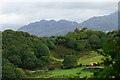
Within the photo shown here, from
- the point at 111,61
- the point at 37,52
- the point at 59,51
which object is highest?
the point at 111,61

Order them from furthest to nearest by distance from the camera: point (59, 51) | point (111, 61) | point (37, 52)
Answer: point (59, 51), point (37, 52), point (111, 61)

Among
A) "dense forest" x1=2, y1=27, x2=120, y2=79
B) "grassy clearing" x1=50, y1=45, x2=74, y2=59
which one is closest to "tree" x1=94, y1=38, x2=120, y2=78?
"dense forest" x1=2, y1=27, x2=120, y2=79

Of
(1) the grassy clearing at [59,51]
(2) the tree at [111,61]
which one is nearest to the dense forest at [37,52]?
(1) the grassy clearing at [59,51]

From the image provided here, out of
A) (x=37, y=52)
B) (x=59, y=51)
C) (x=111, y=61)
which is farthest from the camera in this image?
(x=59, y=51)

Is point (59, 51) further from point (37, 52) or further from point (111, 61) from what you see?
point (111, 61)

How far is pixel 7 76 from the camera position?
46281 millimetres

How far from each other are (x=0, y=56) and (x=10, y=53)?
4.88 meters

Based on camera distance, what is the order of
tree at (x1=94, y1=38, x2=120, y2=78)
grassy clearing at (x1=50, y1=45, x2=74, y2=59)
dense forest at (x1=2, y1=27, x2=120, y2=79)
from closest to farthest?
tree at (x1=94, y1=38, x2=120, y2=78)
dense forest at (x1=2, y1=27, x2=120, y2=79)
grassy clearing at (x1=50, y1=45, x2=74, y2=59)

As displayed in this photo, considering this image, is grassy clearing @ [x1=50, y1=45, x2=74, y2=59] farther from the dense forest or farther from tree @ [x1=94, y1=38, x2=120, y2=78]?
tree @ [x1=94, y1=38, x2=120, y2=78]

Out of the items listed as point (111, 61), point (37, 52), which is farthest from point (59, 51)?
point (111, 61)

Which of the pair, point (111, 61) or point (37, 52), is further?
point (37, 52)

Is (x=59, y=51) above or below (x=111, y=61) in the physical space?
below

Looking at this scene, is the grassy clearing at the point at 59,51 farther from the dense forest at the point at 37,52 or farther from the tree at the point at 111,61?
the tree at the point at 111,61

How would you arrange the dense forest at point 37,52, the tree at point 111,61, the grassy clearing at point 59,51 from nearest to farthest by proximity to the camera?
the tree at point 111,61
the dense forest at point 37,52
the grassy clearing at point 59,51
